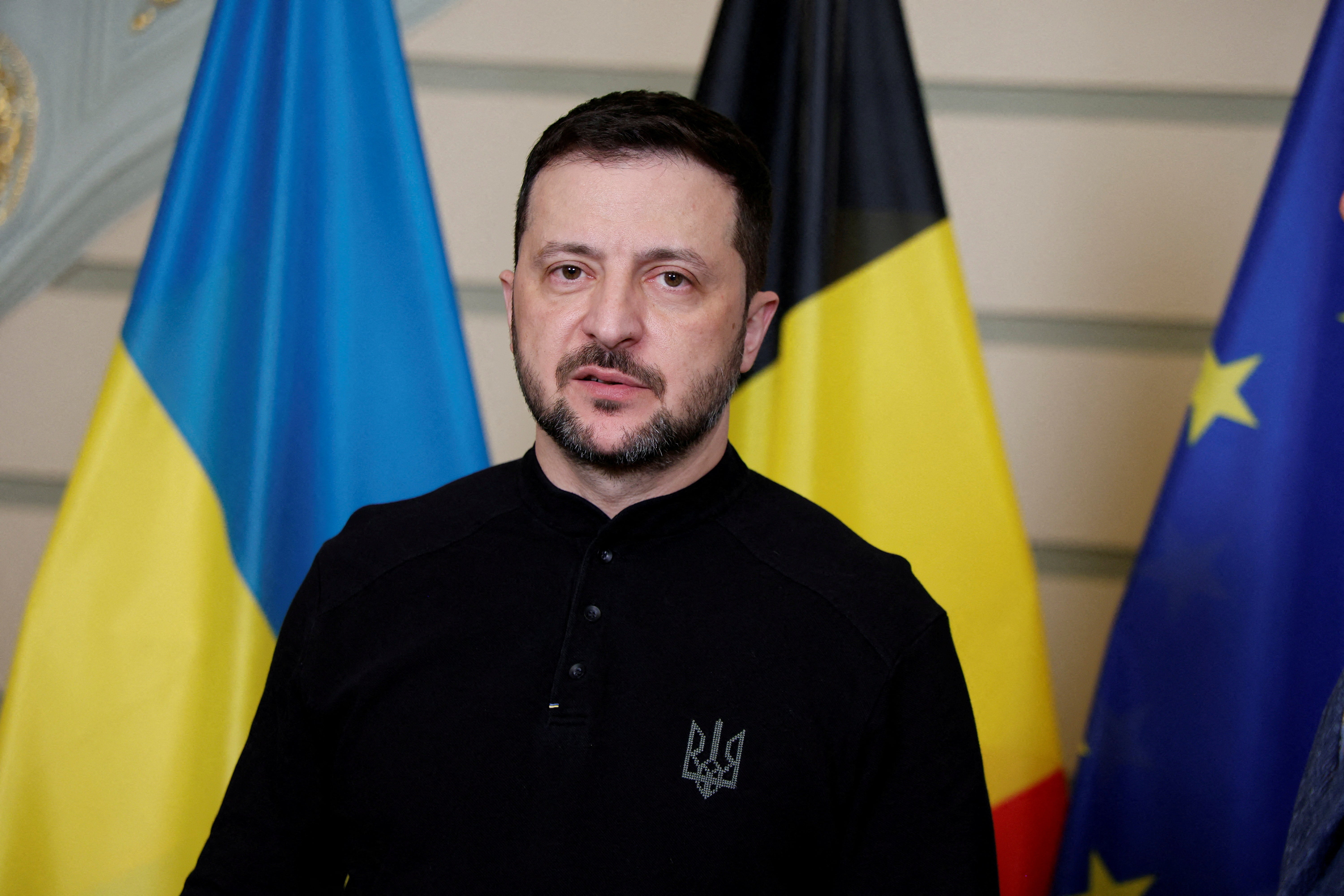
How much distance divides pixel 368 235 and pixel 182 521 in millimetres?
404

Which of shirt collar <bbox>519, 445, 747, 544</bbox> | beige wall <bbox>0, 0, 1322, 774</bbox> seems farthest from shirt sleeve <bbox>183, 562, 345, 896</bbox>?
beige wall <bbox>0, 0, 1322, 774</bbox>

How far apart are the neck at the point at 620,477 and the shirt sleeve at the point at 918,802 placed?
24 cm

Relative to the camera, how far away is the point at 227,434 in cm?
131

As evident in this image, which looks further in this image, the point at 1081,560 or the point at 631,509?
the point at 1081,560

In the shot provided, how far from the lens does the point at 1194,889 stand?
1.26 m

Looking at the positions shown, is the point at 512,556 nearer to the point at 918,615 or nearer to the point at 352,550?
the point at 352,550

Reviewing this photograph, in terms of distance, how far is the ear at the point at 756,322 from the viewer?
102cm

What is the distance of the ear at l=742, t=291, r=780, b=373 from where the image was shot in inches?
40.0

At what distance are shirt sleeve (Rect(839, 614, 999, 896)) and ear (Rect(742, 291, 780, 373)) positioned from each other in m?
0.30

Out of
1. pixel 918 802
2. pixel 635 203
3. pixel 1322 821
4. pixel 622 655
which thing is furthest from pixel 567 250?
pixel 1322 821

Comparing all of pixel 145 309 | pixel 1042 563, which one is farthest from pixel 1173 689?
pixel 145 309

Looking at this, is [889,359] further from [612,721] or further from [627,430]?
[612,721]

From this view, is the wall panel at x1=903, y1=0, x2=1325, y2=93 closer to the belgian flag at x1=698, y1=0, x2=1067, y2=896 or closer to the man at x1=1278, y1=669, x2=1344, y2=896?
the belgian flag at x1=698, y1=0, x2=1067, y2=896

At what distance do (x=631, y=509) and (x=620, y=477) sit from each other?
3 cm
